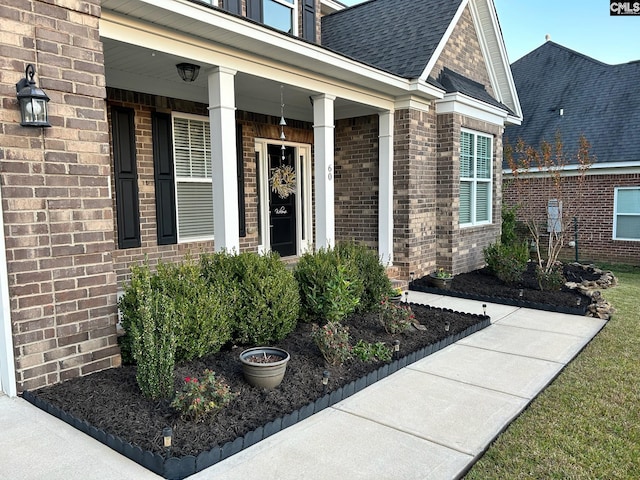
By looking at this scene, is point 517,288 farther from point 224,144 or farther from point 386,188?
point 224,144

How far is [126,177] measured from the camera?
243 inches

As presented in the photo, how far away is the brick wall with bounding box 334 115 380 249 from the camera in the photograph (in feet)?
27.3

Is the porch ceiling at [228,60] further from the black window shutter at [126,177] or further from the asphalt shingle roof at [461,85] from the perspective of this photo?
the asphalt shingle roof at [461,85]

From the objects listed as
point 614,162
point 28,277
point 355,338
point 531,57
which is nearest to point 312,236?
point 355,338

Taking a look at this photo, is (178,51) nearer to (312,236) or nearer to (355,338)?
(355,338)

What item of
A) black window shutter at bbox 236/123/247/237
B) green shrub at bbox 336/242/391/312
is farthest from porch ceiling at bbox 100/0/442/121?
green shrub at bbox 336/242/391/312

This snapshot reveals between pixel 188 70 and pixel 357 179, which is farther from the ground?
pixel 188 70

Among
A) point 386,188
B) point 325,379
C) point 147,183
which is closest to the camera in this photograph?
point 325,379

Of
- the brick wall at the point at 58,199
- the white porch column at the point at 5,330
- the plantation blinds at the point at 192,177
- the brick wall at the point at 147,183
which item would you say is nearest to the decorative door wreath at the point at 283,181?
the brick wall at the point at 147,183

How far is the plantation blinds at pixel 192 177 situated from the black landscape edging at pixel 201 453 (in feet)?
13.0

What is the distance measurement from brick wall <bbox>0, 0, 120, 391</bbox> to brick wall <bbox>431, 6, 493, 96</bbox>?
643 centimetres

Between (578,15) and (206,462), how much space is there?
18.3m

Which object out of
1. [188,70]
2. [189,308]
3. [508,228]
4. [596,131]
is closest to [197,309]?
[189,308]

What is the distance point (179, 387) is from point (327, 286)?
2001 mm
